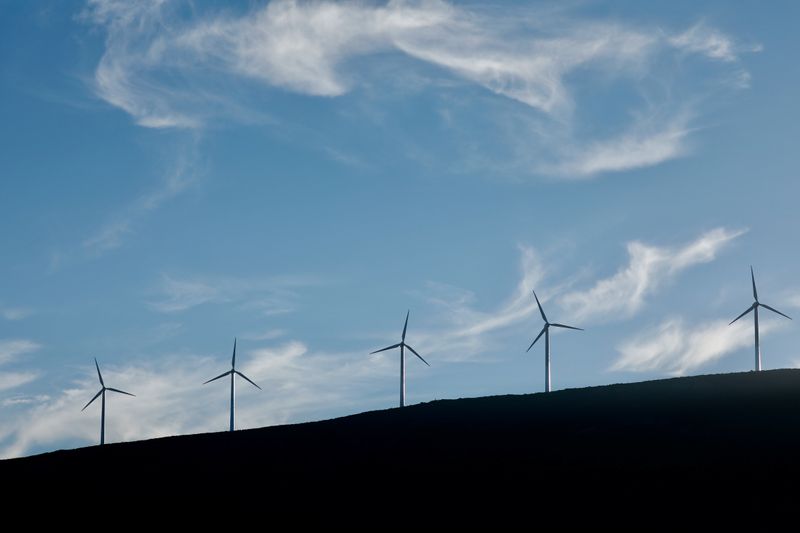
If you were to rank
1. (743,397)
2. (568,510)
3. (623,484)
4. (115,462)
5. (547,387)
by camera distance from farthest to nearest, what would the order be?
(547,387) → (115,462) → (743,397) → (623,484) → (568,510)

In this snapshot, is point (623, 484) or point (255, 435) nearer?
point (623, 484)

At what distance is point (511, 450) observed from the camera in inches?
2128

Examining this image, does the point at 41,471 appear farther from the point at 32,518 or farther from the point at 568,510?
the point at 568,510

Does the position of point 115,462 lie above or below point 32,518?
above

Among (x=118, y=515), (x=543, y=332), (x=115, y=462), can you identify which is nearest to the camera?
(x=118, y=515)

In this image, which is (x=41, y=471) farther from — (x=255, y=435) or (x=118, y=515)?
(x=118, y=515)

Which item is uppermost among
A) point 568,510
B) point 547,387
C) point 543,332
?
point 543,332

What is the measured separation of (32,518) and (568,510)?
976 inches

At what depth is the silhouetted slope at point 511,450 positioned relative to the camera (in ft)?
153

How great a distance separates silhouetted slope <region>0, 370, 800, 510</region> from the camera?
4678 cm

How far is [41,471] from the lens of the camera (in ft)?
213

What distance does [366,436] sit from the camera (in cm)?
6319

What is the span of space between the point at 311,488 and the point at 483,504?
10337mm

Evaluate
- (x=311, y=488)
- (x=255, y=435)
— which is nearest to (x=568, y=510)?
(x=311, y=488)
